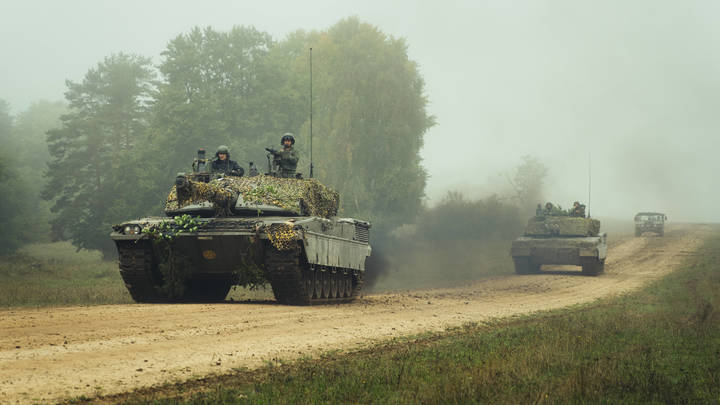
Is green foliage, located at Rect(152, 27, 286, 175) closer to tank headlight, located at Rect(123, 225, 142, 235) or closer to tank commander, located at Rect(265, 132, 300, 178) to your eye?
tank commander, located at Rect(265, 132, 300, 178)

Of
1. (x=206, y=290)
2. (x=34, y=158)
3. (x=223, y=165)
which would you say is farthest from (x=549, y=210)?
(x=34, y=158)

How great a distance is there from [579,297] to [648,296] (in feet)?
5.67

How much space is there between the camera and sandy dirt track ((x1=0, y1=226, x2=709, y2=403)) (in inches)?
283

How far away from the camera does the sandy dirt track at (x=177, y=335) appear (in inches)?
283

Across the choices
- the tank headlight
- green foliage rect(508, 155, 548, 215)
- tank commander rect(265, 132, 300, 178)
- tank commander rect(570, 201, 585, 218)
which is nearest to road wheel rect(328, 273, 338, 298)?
tank commander rect(265, 132, 300, 178)

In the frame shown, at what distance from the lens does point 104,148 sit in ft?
159

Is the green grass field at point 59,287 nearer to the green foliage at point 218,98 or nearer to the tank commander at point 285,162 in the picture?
the tank commander at point 285,162

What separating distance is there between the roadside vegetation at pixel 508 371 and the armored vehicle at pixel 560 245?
17925mm

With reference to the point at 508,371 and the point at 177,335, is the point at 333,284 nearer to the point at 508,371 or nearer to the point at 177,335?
the point at 177,335

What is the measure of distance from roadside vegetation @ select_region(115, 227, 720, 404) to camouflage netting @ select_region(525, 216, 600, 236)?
62.9 feet

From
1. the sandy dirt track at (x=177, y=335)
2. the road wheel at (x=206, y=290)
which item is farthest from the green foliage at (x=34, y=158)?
the sandy dirt track at (x=177, y=335)

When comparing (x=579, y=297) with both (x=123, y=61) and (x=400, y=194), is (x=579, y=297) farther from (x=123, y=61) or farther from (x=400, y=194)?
(x=123, y=61)

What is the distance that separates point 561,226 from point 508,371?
→ 1008 inches

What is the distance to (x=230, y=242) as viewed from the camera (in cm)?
1549
